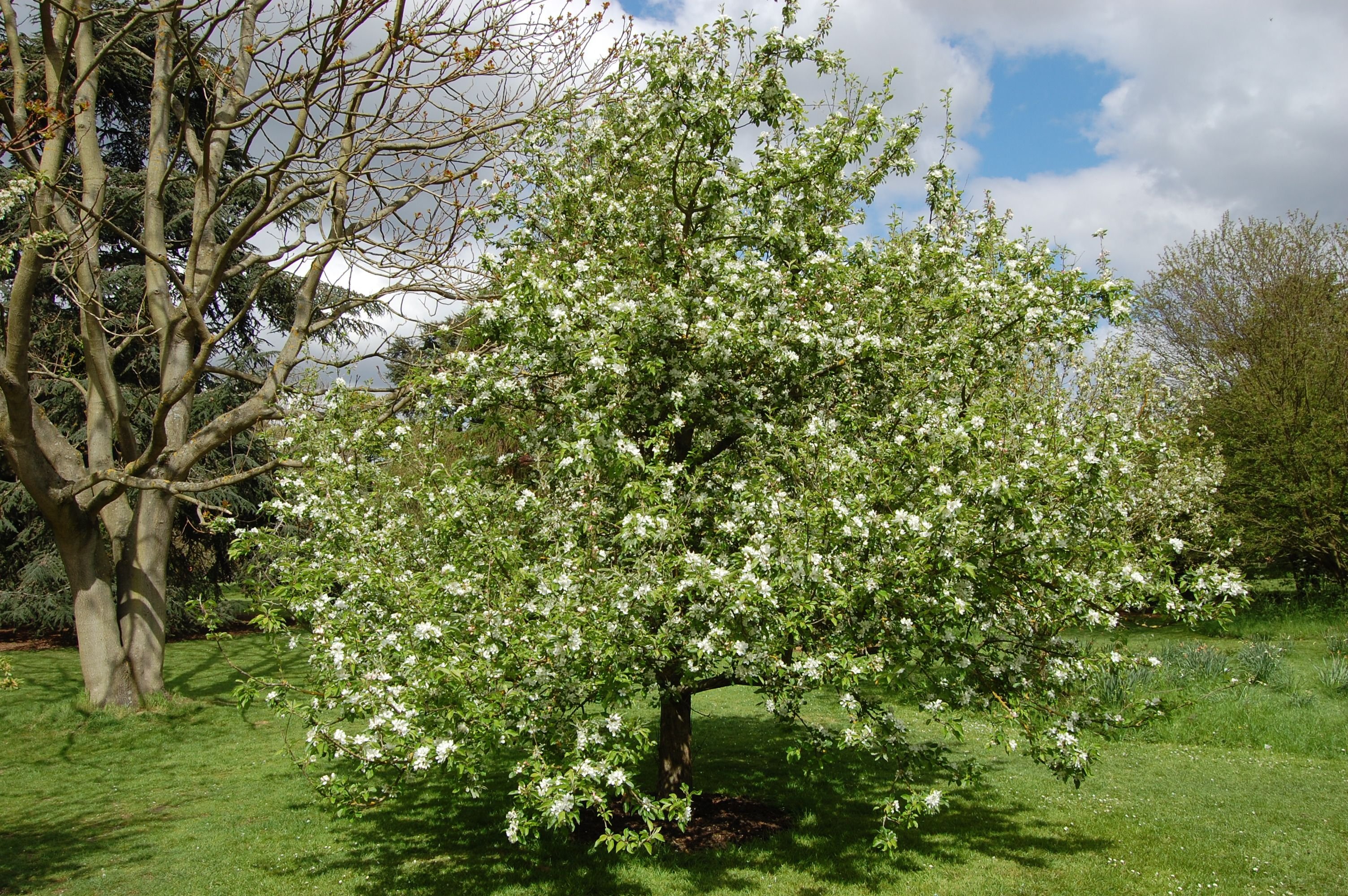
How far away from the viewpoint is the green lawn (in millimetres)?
7059

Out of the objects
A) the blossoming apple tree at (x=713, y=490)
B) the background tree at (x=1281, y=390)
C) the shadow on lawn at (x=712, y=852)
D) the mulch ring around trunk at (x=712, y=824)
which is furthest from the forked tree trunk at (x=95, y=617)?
the background tree at (x=1281, y=390)

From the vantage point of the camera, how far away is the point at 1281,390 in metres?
20.3

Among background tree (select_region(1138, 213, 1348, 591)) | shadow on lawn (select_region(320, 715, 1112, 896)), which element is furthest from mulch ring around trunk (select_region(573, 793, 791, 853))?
background tree (select_region(1138, 213, 1348, 591))

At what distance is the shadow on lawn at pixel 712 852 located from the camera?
711cm

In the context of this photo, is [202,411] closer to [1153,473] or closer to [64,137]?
[64,137]

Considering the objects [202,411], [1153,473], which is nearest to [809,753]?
[1153,473]

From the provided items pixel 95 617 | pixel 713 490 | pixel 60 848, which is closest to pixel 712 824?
pixel 713 490

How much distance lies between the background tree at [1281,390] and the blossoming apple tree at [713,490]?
13.2 m

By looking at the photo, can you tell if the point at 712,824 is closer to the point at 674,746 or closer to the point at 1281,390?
the point at 674,746

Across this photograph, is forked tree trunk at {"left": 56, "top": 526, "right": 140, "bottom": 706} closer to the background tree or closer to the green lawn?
the green lawn

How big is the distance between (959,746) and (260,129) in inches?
499

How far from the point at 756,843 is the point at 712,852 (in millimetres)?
479

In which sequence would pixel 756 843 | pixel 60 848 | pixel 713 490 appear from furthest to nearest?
pixel 60 848
pixel 756 843
pixel 713 490

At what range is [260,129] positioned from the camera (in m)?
9.72
